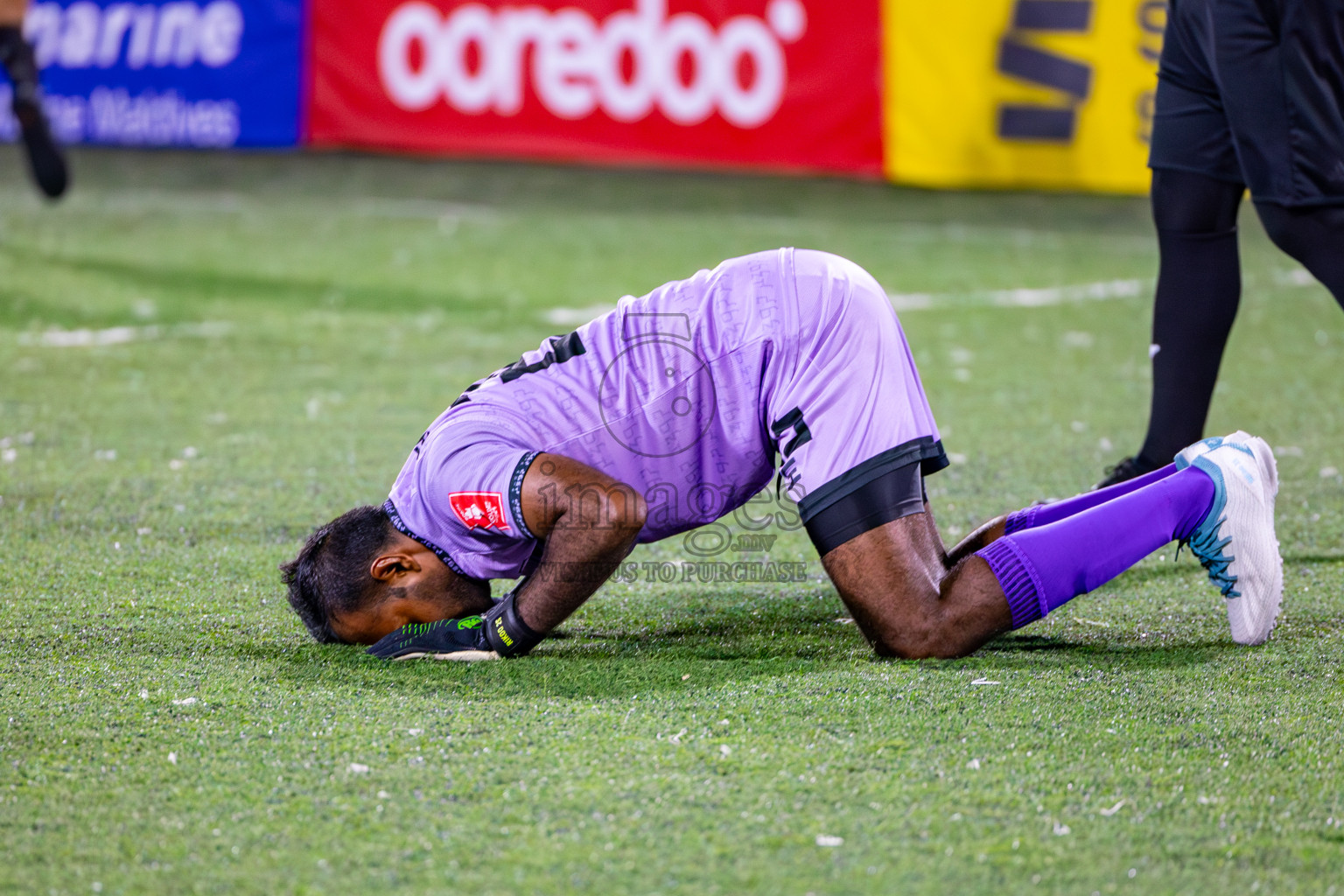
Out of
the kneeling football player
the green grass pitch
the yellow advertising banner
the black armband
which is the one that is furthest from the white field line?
the black armband

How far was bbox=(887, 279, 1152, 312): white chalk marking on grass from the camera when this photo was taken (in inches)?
263

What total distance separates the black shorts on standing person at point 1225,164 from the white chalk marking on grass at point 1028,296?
320 centimetres

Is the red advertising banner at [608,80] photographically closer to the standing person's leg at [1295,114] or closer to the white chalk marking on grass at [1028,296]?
the white chalk marking on grass at [1028,296]

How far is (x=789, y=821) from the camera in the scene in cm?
194

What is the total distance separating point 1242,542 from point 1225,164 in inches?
39.5

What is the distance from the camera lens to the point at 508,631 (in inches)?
101

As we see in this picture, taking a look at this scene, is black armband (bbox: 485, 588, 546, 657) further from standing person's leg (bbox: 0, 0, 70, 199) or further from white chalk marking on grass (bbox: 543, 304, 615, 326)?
standing person's leg (bbox: 0, 0, 70, 199)

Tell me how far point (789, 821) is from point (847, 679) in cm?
54

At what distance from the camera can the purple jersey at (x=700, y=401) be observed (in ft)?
8.43

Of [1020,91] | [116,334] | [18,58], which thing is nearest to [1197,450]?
[116,334]

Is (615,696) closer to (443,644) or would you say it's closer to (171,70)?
(443,644)

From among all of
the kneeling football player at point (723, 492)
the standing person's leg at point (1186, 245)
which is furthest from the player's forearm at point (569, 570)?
the standing person's leg at point (1186, 245)

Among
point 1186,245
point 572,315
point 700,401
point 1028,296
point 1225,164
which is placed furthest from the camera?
point 1028,296

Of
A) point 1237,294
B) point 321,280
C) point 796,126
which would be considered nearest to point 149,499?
point 1237,294
